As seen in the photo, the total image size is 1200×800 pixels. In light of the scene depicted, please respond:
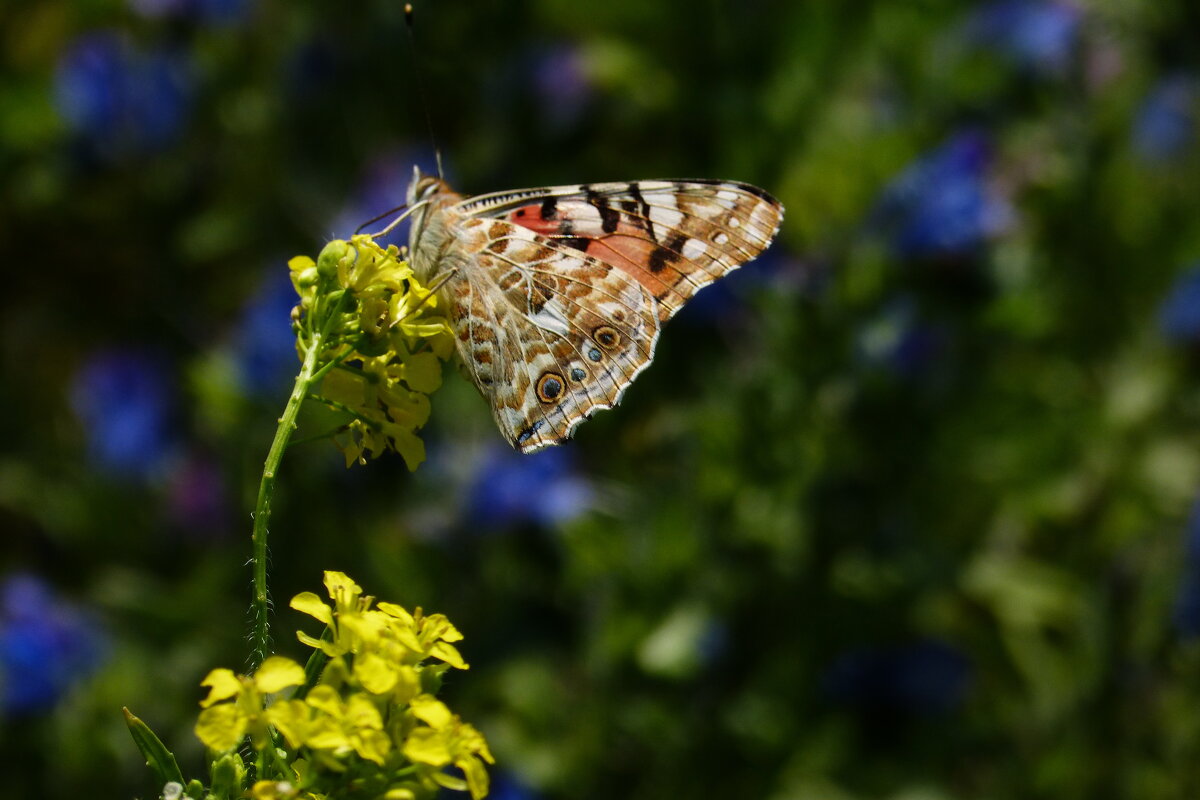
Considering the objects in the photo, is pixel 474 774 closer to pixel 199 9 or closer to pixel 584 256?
pixel 584 256

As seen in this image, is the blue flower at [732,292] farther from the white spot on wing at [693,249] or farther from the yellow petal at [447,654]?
the yellow petal at [447,654]

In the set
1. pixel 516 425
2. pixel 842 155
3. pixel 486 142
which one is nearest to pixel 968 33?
pixel 842 155

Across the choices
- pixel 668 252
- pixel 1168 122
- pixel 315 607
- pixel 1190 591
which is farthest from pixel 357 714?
pixel 1168 122

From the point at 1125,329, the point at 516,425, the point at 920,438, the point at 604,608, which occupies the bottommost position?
the point at 516,425

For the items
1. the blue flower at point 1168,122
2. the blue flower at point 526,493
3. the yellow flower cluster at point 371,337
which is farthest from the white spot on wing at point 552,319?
the blue flower at point 1168,122

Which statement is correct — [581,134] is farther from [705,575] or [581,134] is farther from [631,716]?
[631,716]

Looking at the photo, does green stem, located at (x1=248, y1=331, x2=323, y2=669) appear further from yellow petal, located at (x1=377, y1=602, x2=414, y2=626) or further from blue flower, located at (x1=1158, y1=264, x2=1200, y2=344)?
blue flower, located at (x1=1158, y1=264, x2=1200, y2=344)
